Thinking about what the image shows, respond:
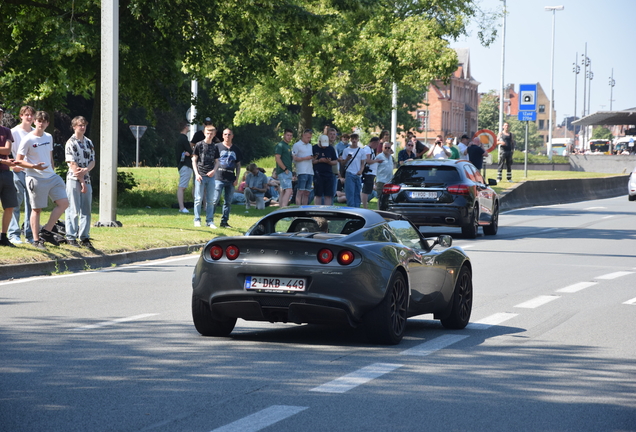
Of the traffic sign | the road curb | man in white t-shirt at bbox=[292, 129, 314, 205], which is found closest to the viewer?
the road curb

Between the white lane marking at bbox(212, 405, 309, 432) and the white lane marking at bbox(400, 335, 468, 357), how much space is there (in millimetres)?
2271

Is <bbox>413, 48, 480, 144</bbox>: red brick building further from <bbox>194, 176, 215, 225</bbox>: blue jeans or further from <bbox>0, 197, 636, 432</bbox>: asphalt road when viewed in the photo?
<bbox>0, 197, 636, 432</bbox>: asphalt road

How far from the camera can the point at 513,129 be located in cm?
16550

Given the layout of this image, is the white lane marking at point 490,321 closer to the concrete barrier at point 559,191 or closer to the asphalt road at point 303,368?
the asphalt road at point 303,368

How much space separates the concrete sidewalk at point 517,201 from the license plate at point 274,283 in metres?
5.77

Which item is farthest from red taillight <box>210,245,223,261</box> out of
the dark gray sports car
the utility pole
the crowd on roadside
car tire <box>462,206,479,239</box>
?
car tire <box>462,206,479,239</box>

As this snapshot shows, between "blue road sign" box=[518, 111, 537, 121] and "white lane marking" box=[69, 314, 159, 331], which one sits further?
"blue road sign" box=[518, 111, 537, 121]

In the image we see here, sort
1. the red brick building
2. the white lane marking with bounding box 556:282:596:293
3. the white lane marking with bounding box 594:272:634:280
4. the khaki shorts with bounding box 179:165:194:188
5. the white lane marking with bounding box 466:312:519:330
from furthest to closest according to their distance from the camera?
the red brick building, the khaki shorts with bounding box 179:165:194:188, the white lane marking with bounding box 594:272:634:280, the white lane marking with bounding box 556:282:596:293, the white lane marking with bounding box 466:312:519:330

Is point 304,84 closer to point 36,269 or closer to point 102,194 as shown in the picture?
point 102,194

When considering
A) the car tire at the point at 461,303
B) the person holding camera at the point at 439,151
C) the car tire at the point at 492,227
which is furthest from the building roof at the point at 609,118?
the car tire at the point at 461,303

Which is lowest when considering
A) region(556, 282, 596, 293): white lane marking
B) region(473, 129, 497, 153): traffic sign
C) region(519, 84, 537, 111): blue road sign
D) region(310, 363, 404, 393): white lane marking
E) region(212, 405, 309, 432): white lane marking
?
region(556, 282, 596, 293): white lane marking

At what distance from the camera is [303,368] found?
713cm

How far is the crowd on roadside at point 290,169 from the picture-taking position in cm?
1952

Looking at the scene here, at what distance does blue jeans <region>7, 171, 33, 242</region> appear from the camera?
14570 mm
